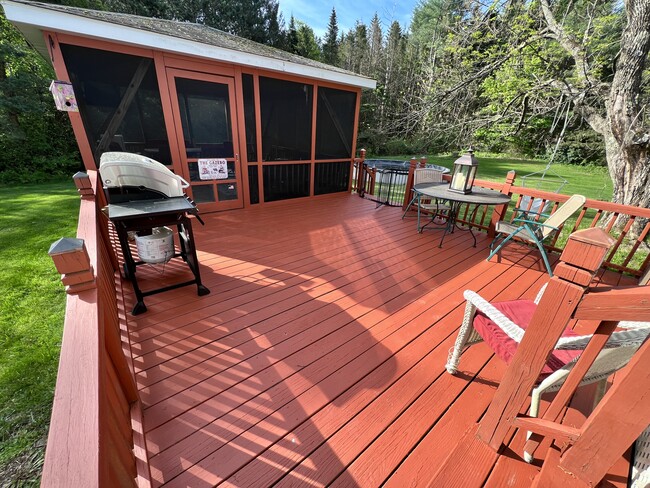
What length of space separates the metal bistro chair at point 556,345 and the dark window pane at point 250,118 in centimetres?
434

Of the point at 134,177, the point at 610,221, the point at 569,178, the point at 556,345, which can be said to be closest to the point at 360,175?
the point at 610,221

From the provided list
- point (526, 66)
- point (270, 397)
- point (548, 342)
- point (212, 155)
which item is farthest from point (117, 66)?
point (526, 66)

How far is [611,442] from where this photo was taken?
3.13 ft

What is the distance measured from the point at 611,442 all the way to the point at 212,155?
5066 millimetres

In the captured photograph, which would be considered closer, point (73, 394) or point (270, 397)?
point (73, 394)

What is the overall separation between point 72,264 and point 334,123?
5559mm

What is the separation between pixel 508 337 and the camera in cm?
144

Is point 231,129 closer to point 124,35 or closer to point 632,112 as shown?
point 124,35

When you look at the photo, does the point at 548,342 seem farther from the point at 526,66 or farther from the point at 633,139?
the point at 526,66

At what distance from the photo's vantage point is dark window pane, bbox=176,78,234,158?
4082 mm

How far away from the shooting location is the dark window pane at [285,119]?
475cm

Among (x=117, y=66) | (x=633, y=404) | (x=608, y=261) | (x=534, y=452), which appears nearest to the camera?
(x=633, y=404)

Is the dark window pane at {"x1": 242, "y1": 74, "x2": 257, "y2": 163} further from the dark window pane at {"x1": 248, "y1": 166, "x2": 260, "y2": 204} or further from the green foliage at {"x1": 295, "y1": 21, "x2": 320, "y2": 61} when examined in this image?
the green foliage at {"x1": 295, "y1": 21, "x2": 320, "y2": 61}

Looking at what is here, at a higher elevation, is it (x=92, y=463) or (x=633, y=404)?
(x=92, y=463)
